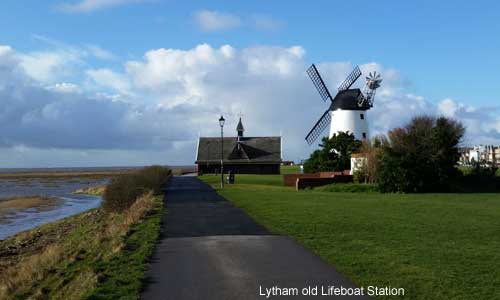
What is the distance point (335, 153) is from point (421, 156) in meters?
14.0

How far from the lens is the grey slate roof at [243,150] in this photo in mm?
72812

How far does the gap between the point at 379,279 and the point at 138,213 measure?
499 inches

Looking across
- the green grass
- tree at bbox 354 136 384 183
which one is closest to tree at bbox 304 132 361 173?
tree at bbox 354 136 384 183

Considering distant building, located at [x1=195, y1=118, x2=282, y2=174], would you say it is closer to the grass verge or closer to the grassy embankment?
the grassy embankment

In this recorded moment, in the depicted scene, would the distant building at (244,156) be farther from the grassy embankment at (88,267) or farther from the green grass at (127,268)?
the green grass at (127,268)

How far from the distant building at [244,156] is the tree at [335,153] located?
2289cm

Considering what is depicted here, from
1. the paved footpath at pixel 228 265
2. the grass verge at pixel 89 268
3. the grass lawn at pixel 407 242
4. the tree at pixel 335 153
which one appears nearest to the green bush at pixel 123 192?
the grass lawn at pixel 407 242

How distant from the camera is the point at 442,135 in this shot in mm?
36844

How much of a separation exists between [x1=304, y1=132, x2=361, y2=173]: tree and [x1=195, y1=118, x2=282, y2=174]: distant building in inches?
901

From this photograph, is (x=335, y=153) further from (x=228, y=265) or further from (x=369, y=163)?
(x=228, y=265)

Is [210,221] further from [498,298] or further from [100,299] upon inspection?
[498,298]

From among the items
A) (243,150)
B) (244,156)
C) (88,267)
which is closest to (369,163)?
(88,267)

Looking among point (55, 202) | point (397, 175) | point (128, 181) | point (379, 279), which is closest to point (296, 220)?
point (379, 279)

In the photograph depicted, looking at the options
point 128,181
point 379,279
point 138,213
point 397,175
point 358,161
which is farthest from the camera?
point 358,161
